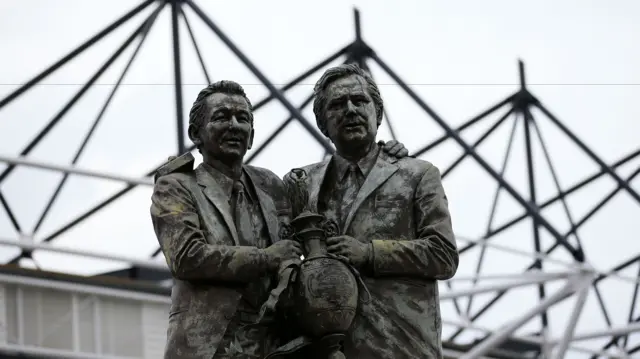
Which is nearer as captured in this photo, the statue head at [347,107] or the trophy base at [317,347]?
the trophy base at [317,347]

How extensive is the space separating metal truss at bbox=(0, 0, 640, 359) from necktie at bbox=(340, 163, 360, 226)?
63.2 ft

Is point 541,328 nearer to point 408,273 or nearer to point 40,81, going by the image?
point 40,81

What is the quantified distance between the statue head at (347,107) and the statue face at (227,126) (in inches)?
30.9

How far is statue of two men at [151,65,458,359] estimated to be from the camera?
1788 centimetres

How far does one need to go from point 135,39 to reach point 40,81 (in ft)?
7.20

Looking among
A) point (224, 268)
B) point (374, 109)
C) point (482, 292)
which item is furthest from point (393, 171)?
point (482, 292)

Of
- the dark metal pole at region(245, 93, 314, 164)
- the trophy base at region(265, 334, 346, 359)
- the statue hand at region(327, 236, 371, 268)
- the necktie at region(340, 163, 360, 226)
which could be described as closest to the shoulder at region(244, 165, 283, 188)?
the necktie at region(340, 163, 360, 226)

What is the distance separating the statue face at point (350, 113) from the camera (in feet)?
61.7

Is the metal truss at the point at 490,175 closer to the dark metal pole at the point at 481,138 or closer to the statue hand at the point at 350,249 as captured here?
the dark metal pole at the point at 481,138

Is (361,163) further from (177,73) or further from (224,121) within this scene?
(177,73)

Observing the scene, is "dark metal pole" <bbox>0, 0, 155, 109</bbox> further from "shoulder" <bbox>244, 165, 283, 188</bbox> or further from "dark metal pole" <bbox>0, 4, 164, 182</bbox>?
"shoulder" <bbox>244, 165, 283, 188</bbox>

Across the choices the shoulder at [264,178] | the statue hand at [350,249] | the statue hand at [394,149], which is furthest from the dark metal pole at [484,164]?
the statue hand at [350,249]

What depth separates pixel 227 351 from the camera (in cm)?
1786

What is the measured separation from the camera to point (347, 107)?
18781mm
